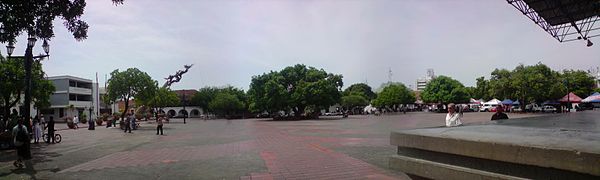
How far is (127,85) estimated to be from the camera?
34406 mm

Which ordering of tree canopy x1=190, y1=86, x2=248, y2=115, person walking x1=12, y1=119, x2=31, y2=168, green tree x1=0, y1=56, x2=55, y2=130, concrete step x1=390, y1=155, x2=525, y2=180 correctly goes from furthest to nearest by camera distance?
tree canopy x1=190, y1=86, x2=248, y2=115 < green tree x1=0, y1=56, x2=55, y2=130 < person walking x1=12, y1=119, x2=31, y2=168 < concrete step x1=390, y1=155, x2=525, y2=180

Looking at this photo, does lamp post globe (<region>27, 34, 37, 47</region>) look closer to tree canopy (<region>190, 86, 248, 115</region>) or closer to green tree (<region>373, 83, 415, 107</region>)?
tree canopy (<region>190, 86, 248, 115</region>)

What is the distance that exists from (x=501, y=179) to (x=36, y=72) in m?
27.0

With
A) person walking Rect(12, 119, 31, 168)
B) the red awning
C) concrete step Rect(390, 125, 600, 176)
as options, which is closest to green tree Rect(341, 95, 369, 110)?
the red awning

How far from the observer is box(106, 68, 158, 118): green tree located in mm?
34000

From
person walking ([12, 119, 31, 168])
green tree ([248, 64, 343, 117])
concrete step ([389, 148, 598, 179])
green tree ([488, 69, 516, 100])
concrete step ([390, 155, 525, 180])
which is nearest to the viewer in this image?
concrete step ([389, 148, 598, 179])

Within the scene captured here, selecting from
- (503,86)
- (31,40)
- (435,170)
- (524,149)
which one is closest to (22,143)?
(31,40)

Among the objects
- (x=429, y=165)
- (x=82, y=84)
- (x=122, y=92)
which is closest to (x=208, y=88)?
(x=82, y=84)

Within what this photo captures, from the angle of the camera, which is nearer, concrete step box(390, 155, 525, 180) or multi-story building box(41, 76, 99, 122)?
concrete step box(390, 155, 525, 180)

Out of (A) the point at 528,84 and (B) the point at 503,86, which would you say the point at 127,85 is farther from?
(A) the point at 528,84

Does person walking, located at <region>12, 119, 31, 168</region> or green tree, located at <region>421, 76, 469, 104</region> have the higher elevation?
green tree, located at <region>421, 76, 469, 104</region>

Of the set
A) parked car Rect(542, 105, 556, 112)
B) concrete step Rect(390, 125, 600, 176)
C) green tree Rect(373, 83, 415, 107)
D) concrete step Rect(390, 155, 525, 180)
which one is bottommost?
parked car Rect(542, 105, 556, 112)

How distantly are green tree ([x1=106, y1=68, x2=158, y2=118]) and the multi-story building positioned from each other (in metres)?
28.2

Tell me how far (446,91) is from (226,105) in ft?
123
